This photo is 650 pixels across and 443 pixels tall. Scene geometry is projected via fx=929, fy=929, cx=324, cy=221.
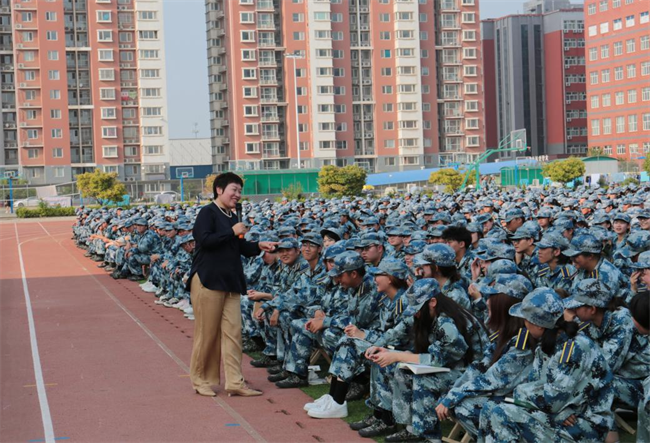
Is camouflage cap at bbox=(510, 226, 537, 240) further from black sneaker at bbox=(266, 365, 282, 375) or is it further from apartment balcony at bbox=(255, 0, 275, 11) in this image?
apartment balcony at bbox=(255, 0, 275, 11)

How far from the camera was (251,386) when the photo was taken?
10.0 meters

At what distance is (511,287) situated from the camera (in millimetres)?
6566

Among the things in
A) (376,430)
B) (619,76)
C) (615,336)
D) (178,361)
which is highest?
(619,76)

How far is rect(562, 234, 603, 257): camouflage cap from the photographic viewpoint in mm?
9133

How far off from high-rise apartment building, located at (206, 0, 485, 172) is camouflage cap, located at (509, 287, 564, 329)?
3341 inches

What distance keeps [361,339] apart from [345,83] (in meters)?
89.4

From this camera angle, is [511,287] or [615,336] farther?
[615,336]

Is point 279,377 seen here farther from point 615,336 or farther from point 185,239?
point 185,239

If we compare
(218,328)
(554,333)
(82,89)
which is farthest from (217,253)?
(82,89)

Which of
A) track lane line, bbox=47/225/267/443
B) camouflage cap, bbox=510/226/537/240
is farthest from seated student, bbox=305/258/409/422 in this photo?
camouflage cap, bbox=510/226/537/240

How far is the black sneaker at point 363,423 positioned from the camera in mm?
7887

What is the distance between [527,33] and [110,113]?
70868mm

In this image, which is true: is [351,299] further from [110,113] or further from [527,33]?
[527,33]

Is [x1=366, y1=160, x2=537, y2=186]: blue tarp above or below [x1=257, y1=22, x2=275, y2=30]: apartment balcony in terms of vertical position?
below
